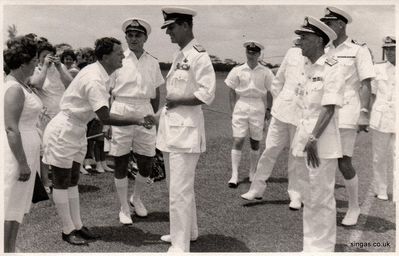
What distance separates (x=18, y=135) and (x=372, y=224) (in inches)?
142

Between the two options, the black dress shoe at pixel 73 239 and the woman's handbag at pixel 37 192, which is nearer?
the woman's handbag at pixel 37 192

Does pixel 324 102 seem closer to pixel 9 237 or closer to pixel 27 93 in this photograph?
pixel 27 93

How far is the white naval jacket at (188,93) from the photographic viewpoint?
14.7 feet

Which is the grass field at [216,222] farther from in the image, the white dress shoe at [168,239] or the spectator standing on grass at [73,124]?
the spectator standing on grass at [73,124]

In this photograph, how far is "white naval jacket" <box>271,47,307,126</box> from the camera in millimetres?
6031

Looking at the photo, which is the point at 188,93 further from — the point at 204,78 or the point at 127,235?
the point at 127,235

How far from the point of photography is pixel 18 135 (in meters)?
4.05

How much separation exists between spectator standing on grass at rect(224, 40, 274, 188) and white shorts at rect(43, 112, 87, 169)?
2.78 m

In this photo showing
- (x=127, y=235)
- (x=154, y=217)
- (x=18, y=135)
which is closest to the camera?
(x=18, y=135)

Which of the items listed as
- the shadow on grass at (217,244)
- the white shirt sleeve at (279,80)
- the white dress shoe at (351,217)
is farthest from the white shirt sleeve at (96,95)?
the white dress shoe at (351,217)

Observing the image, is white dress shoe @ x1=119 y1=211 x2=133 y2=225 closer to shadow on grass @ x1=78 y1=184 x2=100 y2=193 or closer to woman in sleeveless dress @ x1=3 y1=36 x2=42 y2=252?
shadow on grass @ x1=78 y1=184 x2=100 y2=193

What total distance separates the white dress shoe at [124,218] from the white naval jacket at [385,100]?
3223 millimetres

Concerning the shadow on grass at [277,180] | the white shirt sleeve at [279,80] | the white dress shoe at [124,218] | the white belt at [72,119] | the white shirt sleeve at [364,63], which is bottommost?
the shadow on grass at [277,180]

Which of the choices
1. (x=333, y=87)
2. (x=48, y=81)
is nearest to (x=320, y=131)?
(x=333, y=87)
